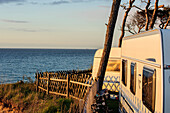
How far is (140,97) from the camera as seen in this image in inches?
205

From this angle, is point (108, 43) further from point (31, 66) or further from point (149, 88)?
point (31, 66)

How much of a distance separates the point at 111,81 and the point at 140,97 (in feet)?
21.2

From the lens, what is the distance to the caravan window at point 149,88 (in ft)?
13.8

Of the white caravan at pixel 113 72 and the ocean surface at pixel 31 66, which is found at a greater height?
Result: the white caravan at pixel 113 72

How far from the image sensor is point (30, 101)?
11.0 metres

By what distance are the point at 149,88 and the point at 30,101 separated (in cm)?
802

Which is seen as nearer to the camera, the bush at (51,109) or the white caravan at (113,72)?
the bush at (51,109)

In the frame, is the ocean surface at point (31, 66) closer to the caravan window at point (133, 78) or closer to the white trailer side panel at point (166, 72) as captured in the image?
the caravan window at point (133, 78)

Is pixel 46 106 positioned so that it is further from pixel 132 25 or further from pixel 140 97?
pixel 132 25

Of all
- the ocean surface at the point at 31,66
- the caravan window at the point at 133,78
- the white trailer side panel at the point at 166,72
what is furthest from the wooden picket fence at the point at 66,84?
the white trailer side panel at the point at 166,72

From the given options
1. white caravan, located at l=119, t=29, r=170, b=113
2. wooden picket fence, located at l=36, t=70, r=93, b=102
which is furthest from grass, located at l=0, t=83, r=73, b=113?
white caravan, located at l=119, t=29, r=170, b=113

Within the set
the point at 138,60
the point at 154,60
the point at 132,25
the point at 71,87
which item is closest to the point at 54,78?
the point at 71,87

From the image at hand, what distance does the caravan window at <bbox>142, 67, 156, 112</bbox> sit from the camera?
4199mm

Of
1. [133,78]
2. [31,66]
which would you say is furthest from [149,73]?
[31,66]
